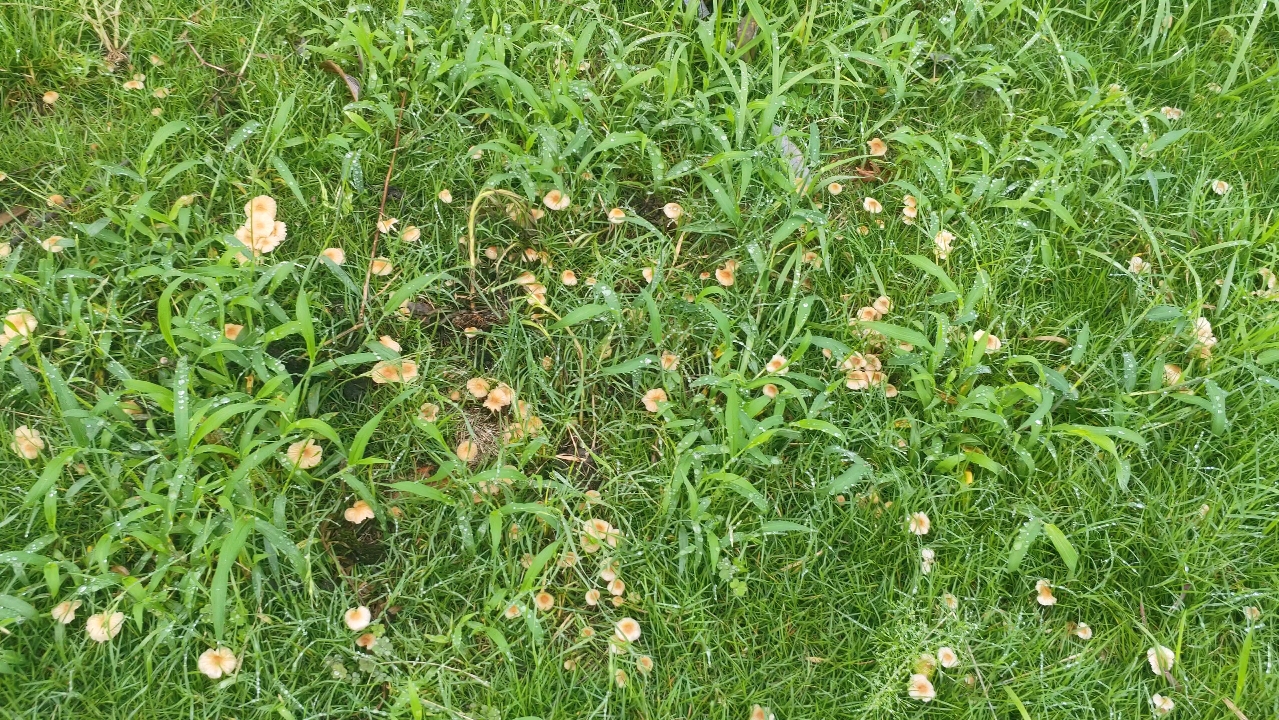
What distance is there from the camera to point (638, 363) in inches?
90.7

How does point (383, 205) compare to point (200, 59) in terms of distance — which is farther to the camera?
point (200, 59)

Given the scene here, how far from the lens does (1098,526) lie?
→ 2215mm

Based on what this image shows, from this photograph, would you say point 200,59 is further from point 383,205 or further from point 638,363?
point 638,363

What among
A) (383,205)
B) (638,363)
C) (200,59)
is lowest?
(638,363)

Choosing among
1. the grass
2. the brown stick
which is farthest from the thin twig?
the brown stick

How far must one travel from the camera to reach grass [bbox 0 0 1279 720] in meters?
1.99

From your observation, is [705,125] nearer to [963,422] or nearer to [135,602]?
[963,422]

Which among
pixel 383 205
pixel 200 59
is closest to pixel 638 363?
pixel 383 205

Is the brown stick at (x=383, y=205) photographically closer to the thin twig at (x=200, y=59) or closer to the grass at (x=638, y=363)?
the grass at (x=638, y=363)

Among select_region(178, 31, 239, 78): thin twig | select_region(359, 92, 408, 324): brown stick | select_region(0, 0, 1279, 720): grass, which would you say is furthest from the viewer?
select_region(178, 31, 239, 78): thin twig

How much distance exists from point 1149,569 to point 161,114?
9.99ft

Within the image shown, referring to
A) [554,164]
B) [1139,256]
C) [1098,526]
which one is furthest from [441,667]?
[1139,256]

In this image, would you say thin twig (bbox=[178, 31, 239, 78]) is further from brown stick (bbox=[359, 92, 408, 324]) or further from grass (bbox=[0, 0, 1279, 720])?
brown stick (bbox=[359, 92, 408, 324])

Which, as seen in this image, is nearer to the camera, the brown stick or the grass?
the grass
